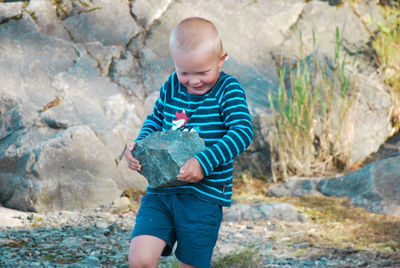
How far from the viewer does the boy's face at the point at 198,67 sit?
6.54ft

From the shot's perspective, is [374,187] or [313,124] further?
[313,124]

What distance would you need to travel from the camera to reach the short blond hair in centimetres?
199

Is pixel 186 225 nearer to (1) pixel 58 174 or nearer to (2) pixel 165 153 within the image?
(2) pixel 165 153

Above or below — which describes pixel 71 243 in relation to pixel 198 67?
below

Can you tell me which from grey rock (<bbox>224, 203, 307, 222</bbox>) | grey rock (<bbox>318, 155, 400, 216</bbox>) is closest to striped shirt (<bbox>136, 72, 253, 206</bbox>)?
grey rock (<bbox>224, 203, 307, 222</bbox>)

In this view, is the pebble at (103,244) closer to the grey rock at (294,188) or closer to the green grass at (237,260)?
the green grass at (237,260)

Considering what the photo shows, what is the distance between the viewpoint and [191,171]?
1944mm

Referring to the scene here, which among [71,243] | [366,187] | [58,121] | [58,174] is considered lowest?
[71,243]

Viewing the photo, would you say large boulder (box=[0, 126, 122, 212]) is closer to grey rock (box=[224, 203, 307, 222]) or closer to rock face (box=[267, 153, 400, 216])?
grey rock (box=[224, 203, 307, 222])

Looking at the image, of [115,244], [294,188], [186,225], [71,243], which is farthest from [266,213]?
[186,225]

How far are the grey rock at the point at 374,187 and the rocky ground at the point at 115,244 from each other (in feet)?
2.02

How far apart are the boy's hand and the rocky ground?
84 centimetres

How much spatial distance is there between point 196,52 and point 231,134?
1.25 feet

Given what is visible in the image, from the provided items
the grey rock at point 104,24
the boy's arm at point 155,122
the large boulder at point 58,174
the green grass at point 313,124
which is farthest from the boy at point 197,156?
the grey rock at point 104,24
